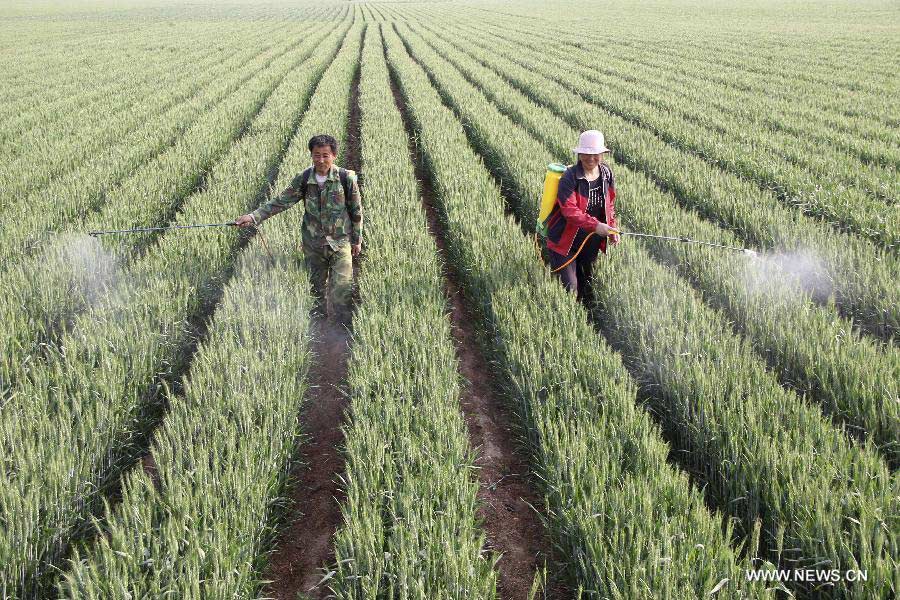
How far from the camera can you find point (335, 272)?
16.1 feet

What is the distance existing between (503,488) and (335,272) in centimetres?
250

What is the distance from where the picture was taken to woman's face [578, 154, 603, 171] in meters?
4.30

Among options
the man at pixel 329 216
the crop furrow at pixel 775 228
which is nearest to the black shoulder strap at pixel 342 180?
the man at pixel 329 216

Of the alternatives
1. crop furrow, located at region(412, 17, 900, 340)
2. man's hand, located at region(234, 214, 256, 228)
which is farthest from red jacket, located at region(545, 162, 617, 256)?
man's hand, located at region(234, 214, 256, 228)

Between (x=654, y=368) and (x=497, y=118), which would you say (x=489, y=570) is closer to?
(x=654, y=368)

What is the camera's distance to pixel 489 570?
219 centimetres

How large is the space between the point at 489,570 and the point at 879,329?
145 inches

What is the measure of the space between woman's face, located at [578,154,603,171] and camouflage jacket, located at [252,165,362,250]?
1.84 metres

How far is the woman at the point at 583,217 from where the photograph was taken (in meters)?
4.31

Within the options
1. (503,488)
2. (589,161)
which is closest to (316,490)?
(503,488)

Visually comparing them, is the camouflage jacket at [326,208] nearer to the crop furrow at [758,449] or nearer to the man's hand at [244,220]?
the man's hand at [244,220]

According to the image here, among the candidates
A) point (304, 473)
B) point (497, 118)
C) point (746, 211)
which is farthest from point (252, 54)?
point (304, 473)

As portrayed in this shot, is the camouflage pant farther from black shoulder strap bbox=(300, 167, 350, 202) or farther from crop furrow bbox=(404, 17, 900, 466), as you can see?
crop furrow bbox=(404, 17, 900, 466)

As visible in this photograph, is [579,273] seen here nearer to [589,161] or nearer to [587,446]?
[589,161]
